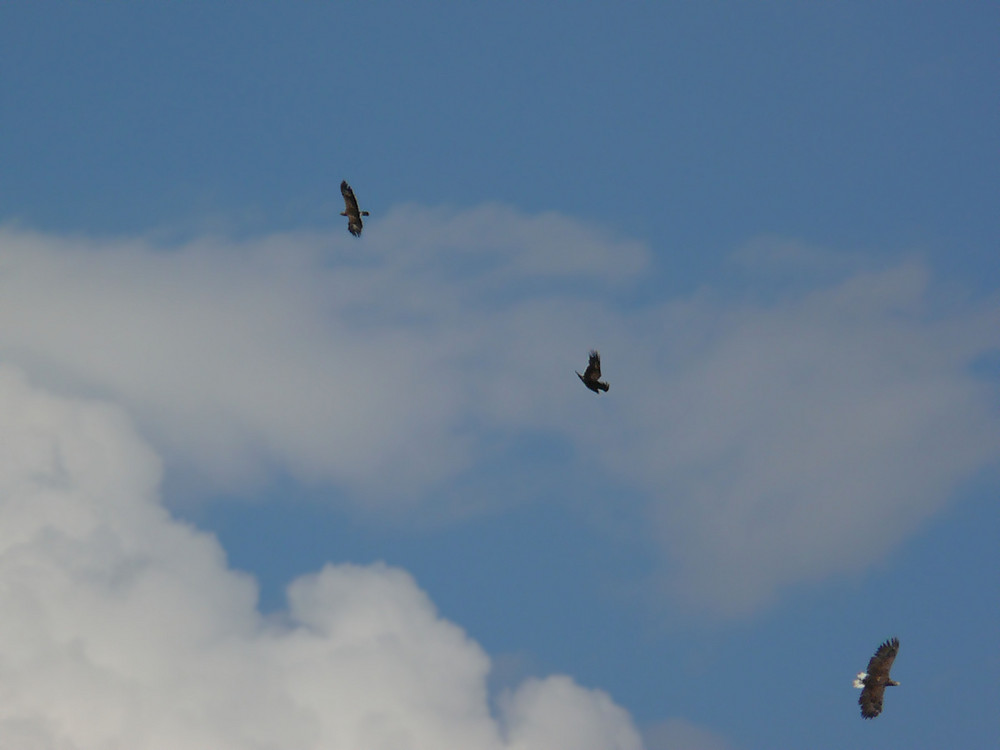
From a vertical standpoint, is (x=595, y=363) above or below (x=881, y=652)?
above

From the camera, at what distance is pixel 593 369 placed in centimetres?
12425

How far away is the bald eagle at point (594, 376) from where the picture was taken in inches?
4865

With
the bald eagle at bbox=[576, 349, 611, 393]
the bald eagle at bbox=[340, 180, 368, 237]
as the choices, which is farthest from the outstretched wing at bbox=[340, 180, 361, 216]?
the bald eagle at bbox=[576, 349, 611, 393]

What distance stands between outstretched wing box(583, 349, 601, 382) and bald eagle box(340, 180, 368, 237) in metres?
18.7

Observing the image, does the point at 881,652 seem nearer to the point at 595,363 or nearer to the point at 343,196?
the point at 595,363

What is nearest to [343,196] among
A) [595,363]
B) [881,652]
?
[595,363]

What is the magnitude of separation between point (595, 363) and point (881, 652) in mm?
21912

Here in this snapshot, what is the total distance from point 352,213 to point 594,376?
796 inches

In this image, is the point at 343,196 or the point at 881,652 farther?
the point at 343,196

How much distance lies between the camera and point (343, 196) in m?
136

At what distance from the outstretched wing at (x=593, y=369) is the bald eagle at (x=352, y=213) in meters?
18.7

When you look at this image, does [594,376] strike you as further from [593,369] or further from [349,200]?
[349,200]

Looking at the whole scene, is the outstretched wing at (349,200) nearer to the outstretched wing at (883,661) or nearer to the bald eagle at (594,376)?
the bald eagle at (594,376)

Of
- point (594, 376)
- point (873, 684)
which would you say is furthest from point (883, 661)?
point (594, 376)
